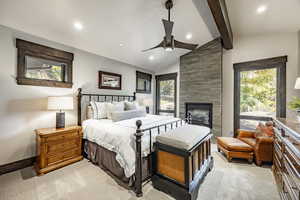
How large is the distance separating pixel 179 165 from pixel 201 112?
125 inches

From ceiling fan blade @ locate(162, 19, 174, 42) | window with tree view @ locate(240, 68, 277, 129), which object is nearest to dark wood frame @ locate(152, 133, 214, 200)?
ceiling fan blade @ locate(162, 19, 174, 42)

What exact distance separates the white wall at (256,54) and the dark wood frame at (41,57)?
4.48 metres

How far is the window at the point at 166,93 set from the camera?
5461mm

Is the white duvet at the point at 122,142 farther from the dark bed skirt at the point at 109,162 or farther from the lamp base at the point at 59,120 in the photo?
the lamp base at the point at 59,120

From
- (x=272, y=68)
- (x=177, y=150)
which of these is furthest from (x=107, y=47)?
(x=272, y=68)

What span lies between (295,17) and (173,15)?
2.63m

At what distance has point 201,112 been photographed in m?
4.56

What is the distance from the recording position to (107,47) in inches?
138

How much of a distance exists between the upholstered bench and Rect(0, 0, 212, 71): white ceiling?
2.47m

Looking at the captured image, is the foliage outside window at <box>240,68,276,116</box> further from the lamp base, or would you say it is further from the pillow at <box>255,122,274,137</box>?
the lamp base

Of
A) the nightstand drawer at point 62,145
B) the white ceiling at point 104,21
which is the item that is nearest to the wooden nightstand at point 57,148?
the nightstand drawer at point 62,145

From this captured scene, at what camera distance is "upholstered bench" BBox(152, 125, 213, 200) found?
65.4 inches

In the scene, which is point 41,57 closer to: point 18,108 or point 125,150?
point 18,108

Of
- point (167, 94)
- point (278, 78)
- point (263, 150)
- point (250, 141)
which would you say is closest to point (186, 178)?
point (263, 150)
